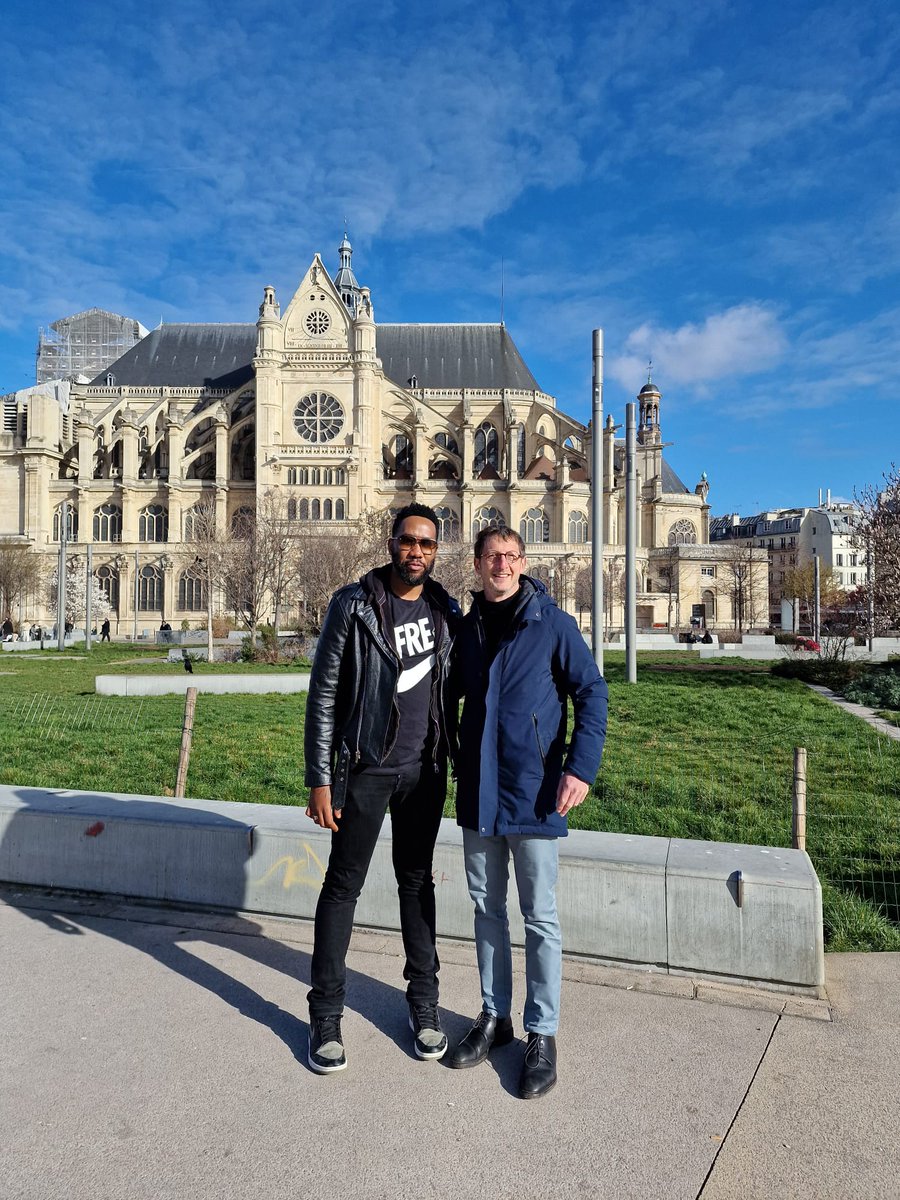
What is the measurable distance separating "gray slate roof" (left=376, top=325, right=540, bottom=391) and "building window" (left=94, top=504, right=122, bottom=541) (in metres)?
22.9

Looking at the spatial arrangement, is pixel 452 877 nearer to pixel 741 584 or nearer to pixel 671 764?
pixel 671 764

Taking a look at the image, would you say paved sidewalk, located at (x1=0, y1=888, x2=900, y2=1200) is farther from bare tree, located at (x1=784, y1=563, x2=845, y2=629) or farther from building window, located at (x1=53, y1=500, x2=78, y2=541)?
bare tree, located at (x1=784, y1=563, x2=845, y2=629)

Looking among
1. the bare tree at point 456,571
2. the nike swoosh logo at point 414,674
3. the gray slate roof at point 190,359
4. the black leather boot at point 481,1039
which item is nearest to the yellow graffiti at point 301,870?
the black leather boot at point 481,1039

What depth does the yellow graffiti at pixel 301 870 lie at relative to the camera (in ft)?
14.1

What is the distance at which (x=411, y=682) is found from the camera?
3.21 m

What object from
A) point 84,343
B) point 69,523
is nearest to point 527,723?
point 69,523

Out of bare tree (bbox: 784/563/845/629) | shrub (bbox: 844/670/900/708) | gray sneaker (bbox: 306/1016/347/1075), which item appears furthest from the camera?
bare tree (bbox: 784/563/845/629)

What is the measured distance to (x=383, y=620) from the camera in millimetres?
3193

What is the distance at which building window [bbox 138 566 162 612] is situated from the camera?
54.5m

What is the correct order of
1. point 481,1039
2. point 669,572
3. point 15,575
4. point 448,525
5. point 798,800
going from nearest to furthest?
point 481,1039
point 798,800
point 15,575
point 448,525
point 669,572

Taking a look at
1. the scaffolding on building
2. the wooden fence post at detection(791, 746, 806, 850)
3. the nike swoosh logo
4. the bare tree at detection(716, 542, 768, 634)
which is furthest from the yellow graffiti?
the scaffolding on building

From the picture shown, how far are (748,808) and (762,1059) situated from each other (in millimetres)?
3588

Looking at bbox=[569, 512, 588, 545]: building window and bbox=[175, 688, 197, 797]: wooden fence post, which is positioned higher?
bbox=[569, 512, 588, 545]: building window

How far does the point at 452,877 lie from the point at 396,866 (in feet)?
2.94
